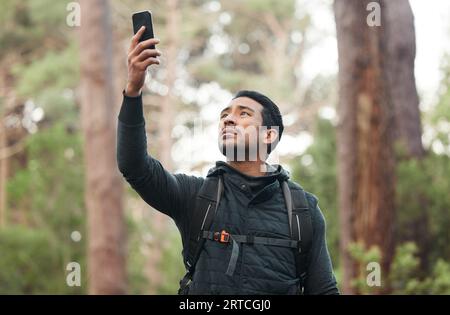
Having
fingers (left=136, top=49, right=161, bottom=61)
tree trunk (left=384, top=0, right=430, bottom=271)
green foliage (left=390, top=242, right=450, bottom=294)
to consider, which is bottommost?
green foliage (left=390, top=242, right=450, bottom=294)

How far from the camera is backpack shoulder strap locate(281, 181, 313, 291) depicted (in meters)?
2.85

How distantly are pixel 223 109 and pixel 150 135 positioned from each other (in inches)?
932

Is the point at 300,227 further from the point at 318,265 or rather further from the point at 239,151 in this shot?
the point at 239,151

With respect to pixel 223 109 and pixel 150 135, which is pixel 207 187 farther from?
pixel 150 135

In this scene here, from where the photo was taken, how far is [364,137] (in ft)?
25.1

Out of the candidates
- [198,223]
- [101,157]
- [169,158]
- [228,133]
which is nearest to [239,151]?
[228,133]

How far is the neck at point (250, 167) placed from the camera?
10.1 ft

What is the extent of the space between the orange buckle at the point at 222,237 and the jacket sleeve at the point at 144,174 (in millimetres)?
187

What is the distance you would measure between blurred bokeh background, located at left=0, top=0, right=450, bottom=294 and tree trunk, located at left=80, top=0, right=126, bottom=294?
2 cm

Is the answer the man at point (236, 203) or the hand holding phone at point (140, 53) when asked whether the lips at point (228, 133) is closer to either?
the man at point (236, 203)

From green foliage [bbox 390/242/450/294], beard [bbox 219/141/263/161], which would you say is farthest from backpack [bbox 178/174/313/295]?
green foliage [bbox 390/242/450/294]

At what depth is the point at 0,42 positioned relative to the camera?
23.5 meters

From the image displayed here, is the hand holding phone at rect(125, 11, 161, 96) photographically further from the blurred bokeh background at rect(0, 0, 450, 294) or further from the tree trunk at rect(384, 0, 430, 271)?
the tree trunk at rect(384, 0, 430, 271)

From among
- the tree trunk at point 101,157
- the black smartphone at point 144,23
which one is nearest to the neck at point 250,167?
the black smartphone at point 144,23
